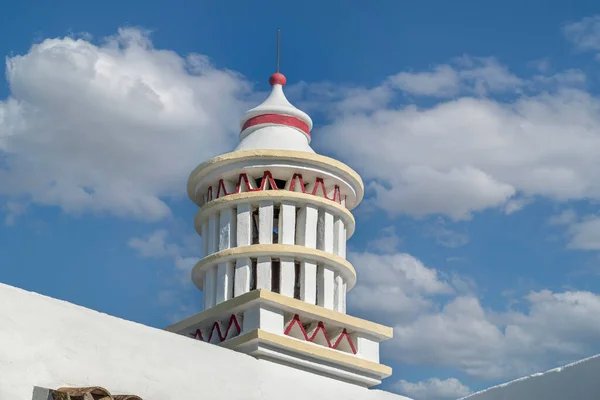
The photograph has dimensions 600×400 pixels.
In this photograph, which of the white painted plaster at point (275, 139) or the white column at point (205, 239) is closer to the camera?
the white column at point (205, 239)

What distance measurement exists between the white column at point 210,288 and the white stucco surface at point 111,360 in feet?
9.72

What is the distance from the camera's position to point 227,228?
1759 centimetres

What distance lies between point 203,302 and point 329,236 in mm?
2659

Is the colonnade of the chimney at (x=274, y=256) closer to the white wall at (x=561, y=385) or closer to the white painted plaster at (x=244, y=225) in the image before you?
the white painted plaster at (x=244, y=225)

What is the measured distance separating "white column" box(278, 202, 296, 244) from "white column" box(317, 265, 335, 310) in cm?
77

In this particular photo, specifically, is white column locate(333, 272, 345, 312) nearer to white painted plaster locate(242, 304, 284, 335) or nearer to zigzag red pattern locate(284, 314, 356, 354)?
zigzag red pattern locate(284, 314, 356, 354)

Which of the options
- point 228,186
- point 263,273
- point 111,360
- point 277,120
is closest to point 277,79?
point 277,120

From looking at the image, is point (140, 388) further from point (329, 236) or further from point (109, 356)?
point (329, 236)

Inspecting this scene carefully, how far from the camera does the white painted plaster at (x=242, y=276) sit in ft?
55.3

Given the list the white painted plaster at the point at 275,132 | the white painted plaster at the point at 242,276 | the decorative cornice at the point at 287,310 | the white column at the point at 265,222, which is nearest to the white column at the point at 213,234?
the white painted plaster at the point at 242,276

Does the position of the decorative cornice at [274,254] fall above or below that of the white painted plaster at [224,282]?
above

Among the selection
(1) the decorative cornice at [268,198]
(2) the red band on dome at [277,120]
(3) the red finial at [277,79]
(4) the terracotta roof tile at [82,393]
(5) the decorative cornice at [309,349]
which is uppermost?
(3) the red finial at [277,79]

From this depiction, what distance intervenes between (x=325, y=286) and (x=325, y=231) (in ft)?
3.58

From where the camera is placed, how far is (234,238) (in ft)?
57.5
